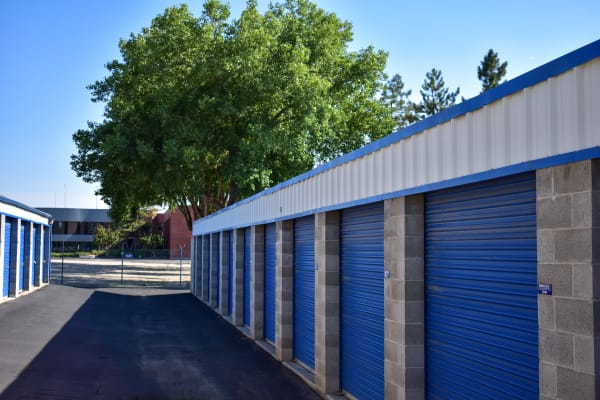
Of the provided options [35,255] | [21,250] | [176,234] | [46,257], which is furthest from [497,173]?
[176,234]

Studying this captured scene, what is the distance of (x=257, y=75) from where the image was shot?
34469mm

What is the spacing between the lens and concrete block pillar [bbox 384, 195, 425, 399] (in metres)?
8.75

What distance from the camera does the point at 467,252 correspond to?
782 cm

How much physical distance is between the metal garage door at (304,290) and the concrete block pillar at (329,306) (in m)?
1.49

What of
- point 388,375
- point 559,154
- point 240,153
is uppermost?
point 240,153

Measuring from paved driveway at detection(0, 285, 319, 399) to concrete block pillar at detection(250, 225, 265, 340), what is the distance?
57 centimetres

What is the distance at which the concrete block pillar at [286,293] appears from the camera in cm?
1564

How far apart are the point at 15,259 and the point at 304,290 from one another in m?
18.2

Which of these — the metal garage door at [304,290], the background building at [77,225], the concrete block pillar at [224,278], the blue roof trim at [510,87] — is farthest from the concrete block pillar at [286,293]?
the background building at [77,225]

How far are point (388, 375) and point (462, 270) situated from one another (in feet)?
7.70

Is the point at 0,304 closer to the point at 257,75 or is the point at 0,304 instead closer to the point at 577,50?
the point at 257,75

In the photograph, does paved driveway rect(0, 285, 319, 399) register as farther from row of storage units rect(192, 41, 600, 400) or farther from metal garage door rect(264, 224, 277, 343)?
row of storage units rect(192, 41, 600, 400)

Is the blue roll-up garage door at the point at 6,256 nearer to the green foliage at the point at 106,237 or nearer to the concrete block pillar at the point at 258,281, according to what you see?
the concrete block pillar at the point at 258,281

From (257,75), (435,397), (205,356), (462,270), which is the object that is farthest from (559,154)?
(257,75)
